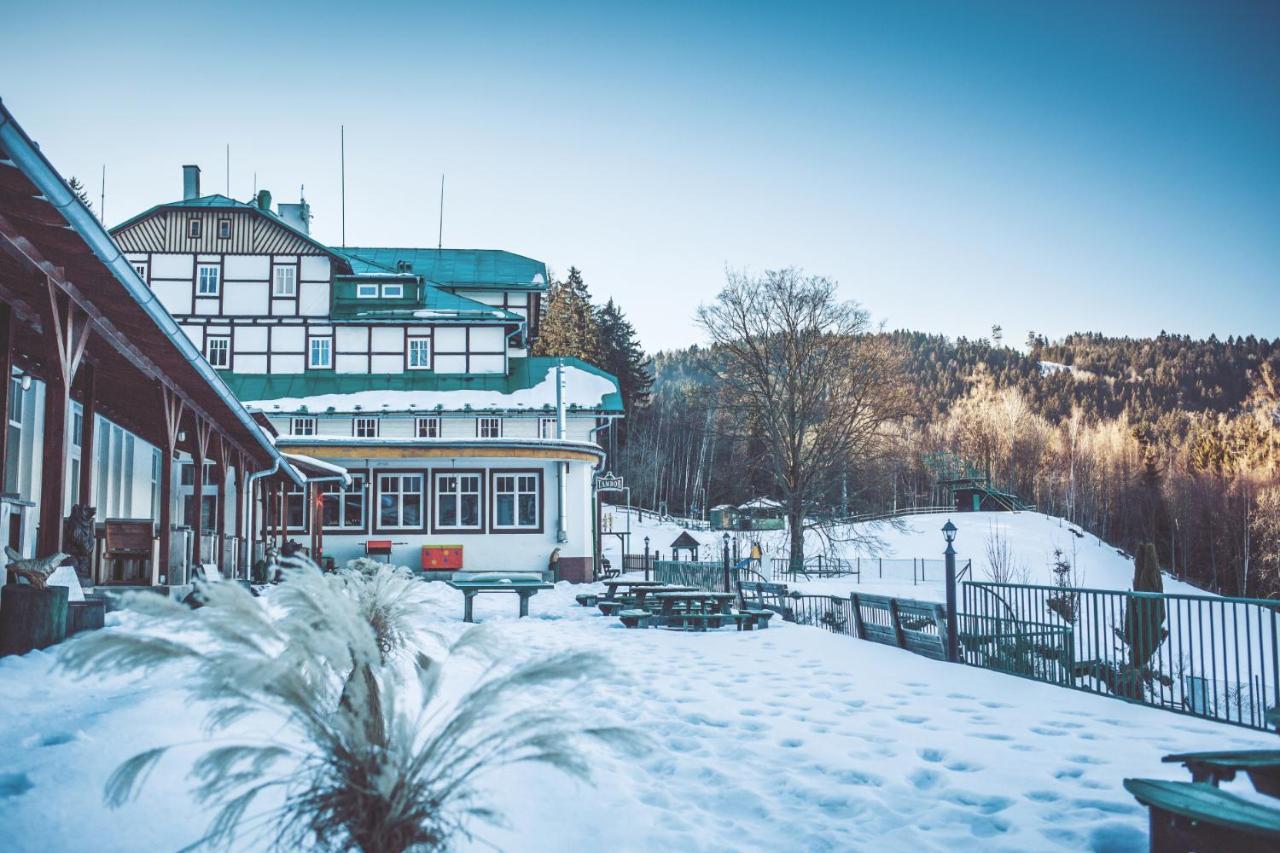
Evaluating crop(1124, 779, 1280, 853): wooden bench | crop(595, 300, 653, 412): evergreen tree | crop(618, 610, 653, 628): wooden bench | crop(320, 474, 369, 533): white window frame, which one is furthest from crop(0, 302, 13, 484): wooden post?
crop(595, 300, 653, 412): evergreen tree

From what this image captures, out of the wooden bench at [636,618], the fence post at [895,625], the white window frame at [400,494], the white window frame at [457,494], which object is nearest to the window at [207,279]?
the white window frame at [400,494]

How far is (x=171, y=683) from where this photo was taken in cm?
551

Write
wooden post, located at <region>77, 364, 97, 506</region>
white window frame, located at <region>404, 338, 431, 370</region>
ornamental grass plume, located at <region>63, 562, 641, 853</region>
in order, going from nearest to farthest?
ornamental grass plume, located at <region>63, 562, 641, 853</region> → wooden post, located at <region>77, 364, 97, 506</region> → white window frame, located at <region>404, 338, 431, 370</region>

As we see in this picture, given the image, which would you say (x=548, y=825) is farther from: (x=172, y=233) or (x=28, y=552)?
(x=172, y=233)

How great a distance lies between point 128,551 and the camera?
11828mm

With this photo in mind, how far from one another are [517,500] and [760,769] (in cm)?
2129

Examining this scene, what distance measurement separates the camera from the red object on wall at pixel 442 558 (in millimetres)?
25766

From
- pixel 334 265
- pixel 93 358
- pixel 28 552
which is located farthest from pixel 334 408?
pixel 28 552

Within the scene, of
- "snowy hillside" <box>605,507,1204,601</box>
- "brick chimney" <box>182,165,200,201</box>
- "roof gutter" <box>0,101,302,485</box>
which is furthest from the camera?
"snowy hillside" <box>605,507,1204,601</box>

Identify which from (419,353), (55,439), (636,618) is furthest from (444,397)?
(55,439)

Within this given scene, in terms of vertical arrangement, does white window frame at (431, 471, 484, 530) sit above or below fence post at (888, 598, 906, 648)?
above

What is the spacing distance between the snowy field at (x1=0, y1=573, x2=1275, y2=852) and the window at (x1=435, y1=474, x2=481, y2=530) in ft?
60.7

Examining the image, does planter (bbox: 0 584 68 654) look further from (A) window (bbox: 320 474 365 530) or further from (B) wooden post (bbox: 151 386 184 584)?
(A) window (bbox: 320 474 365 530)

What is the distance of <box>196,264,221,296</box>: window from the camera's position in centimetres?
3338
